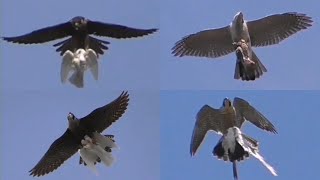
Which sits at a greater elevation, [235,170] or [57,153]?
[57,153]

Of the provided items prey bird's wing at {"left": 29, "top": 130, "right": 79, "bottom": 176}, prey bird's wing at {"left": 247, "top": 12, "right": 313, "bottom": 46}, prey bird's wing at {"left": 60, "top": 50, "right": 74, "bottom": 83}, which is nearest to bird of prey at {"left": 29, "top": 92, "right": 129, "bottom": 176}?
prey bird's wing at {"left": 29, "top": 130, "right": 79, "bottom": 176}

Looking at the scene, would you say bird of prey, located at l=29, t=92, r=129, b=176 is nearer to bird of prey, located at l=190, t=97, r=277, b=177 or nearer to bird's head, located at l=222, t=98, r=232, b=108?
bird of prey, located at l=190, t=97, r=277, b=177

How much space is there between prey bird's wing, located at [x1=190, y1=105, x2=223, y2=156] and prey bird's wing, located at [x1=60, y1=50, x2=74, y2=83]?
1.39 m

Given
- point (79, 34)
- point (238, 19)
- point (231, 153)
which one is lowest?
point (231, 153)

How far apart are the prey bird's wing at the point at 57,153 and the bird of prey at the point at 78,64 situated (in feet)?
2.63

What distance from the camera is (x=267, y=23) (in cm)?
718

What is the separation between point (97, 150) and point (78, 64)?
0.86 m

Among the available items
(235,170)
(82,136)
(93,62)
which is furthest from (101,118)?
(235,170)

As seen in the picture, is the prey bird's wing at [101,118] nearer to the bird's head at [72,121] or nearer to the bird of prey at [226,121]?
the bird's head at [72,121]

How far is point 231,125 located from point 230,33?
0.88 metres

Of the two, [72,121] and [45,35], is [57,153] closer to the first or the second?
[72,121]

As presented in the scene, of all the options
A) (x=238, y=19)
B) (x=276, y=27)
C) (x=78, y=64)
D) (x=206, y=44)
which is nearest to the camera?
(x=78, y=64)

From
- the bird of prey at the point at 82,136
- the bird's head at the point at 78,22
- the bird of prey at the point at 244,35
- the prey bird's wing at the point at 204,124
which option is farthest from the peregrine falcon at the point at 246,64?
the bird's head at the point at 78,22

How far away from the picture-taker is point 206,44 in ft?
24.3
